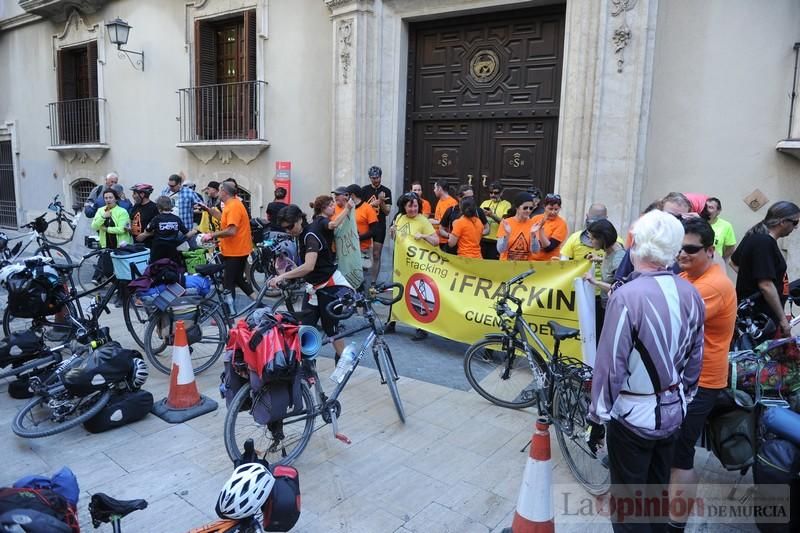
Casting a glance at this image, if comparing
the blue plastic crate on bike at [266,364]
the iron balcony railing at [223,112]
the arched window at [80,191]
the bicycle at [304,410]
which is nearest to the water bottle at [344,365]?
the bicycle at [304,410]

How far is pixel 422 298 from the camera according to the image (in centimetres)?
635

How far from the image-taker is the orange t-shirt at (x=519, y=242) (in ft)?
20.7

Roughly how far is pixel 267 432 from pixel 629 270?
2.86m

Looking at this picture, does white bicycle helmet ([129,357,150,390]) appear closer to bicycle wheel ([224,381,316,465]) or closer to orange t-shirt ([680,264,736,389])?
bicycle wheel ([224,381,316,465])

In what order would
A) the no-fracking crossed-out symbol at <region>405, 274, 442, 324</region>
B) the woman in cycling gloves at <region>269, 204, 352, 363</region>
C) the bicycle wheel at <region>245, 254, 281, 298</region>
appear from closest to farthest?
the woman in cycling gloves at <region>269, 204, 352, 363</region> → the no-fracking crossed-out symbol at <region>405, 274, 442, 324</region> → the bicycle wheel at <region>245, 254, 281, 298</region>

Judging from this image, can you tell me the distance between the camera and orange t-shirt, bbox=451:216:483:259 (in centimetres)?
674

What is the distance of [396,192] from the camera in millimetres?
10141

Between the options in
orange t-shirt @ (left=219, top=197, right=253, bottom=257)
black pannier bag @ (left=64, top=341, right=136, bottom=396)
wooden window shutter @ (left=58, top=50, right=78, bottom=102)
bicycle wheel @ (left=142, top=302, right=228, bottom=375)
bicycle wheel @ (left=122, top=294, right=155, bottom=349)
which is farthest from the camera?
wooden window shutter @ (left=58, top=50, right=78, bottom=102)

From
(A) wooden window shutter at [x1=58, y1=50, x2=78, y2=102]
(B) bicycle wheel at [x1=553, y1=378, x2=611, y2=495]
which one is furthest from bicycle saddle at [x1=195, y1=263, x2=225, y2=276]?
(A) wooden window shutter at [x1=58, y1=50, x2=78, y2=102]

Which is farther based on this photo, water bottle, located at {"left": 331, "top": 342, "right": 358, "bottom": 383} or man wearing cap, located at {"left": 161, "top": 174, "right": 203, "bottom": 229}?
man wearing cap, located at {"left": 161, "top": 174, "right": 203, "bottom": 229}

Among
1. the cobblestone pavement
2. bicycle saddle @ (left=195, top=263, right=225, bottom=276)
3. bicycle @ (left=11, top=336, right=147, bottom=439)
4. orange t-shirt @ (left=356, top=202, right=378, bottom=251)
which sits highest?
orange t-shirt @ (left=356, top=202, right=378, bottom=251)

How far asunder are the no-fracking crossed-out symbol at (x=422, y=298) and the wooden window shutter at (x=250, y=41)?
741 centimetres

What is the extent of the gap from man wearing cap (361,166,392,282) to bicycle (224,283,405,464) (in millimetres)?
4202

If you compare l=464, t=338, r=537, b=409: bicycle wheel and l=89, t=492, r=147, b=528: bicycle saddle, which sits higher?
l=89, t=492, r=147, b=528: bicycle saddle
